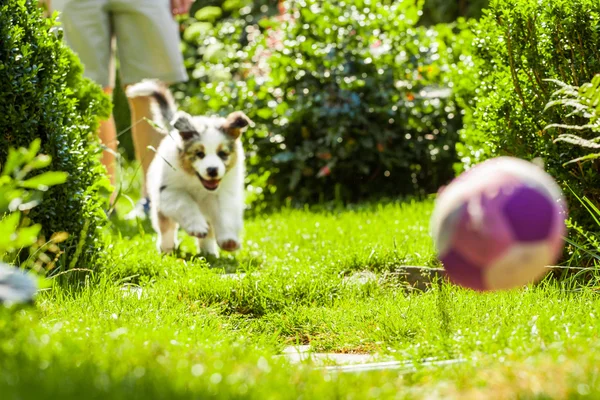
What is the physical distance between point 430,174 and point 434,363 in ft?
16.7

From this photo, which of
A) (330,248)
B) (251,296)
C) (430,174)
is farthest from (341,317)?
(430,174)

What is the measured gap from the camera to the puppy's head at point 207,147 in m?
5.37

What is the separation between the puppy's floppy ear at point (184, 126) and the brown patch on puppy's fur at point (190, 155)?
0.06m

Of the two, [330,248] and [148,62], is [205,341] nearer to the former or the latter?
[330,248]

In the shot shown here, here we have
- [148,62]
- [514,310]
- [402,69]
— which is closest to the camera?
[514,310]

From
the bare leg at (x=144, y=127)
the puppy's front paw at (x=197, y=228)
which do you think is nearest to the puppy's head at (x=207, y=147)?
the puppy's front paw at (x=197, y=228)

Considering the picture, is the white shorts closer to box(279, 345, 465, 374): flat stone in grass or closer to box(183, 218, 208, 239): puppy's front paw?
box(183, 218, 208, 239): puppy's front paw

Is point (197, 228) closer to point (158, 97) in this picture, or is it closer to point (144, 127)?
point (158, 97)

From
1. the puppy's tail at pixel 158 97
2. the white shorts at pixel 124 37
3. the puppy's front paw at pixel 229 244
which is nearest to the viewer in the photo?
the puppy's front paw at pixel 229 244

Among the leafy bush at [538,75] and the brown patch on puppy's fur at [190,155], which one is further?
the brown patch on puppy's fur at [190,155]

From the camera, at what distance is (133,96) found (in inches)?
244

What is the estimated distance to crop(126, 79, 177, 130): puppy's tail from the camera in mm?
6082

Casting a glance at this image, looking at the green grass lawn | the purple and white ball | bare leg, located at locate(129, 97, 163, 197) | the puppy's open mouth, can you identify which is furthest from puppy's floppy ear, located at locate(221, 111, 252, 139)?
the purple and white ball

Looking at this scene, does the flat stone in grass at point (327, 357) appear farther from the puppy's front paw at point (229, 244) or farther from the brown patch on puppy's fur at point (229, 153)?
the brown patch on puppy's fur at point (229, 153)
